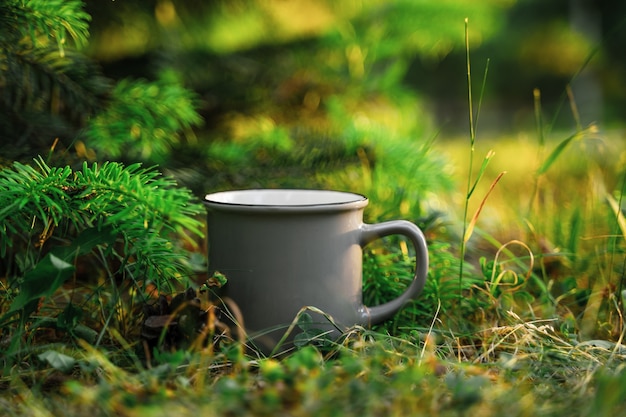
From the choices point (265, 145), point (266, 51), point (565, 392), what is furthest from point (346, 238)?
point (266, 51)

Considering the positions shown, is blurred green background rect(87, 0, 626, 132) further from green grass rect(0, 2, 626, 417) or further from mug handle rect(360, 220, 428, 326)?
mug handle rect(360, 220, 428, 326)

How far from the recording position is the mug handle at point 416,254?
2.50 ft

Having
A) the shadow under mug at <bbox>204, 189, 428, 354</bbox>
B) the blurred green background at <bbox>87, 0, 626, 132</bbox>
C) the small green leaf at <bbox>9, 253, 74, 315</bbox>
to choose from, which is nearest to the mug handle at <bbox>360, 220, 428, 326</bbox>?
the shadow under mug at <bbox>204, 189, 428, 354</bbox>

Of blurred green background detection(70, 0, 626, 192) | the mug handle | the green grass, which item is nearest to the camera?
the green grass

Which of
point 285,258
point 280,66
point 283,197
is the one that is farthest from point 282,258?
point 280,66

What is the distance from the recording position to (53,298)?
0.89 m

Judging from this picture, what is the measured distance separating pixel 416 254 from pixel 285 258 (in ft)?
0.56

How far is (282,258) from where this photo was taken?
28.0 inches

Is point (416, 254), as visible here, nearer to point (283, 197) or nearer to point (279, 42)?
point (283, 197)

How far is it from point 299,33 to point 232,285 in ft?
2.47

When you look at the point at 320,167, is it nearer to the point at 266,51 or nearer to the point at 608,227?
the point at 266,51

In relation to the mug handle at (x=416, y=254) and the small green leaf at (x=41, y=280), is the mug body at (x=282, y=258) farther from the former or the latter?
the small green leaf at (x=41, y=280)

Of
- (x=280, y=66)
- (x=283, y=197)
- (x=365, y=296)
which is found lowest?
(x=365, y=296)

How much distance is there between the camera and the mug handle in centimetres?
76
